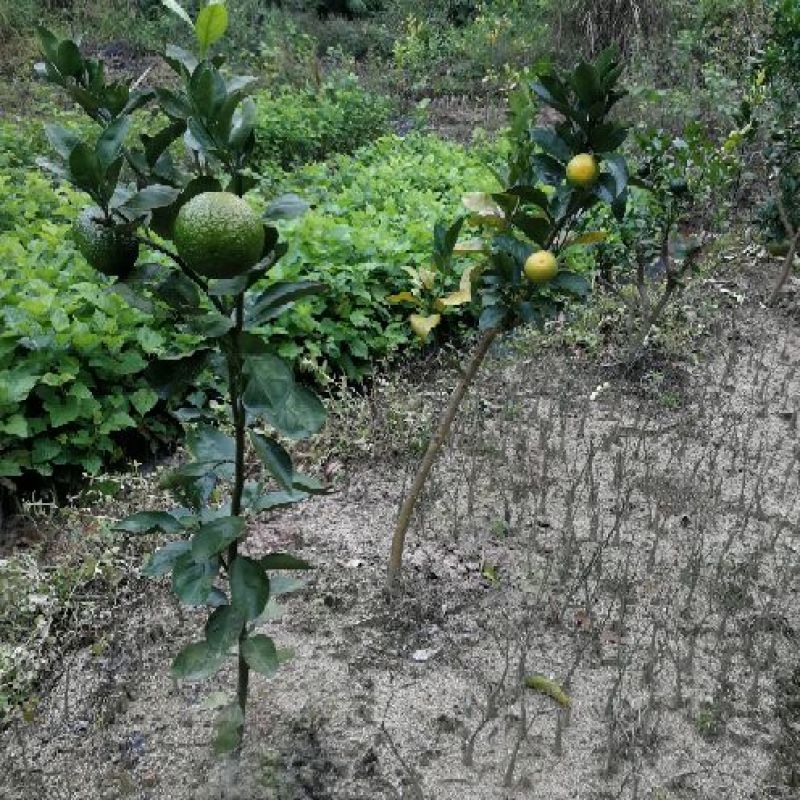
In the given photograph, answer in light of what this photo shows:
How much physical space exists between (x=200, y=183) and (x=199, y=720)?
138 cm

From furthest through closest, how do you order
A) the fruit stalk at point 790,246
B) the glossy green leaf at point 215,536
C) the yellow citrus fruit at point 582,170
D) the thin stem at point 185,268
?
the fruit stalk at point 790,246 → the yellow citrus fruit at point 582,170 → the glossy green leaf at point 215,536 → the thin stem at point 185,268

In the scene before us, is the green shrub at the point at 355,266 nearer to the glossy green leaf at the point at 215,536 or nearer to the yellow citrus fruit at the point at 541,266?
the yellow citrus fruit at the point at 541,266

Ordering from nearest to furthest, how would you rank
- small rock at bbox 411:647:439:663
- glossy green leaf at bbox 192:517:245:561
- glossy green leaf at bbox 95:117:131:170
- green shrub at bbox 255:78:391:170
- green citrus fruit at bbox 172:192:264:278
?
green citrus fruit at bbox 172:192:264:278 → glossy green leaf at bbox 95:117:131:170 → glossy green leaf at bbox 192:517:245:561 → small rock at bbox 411:647:439:663 → green shrub at bbox 255:78:391:170

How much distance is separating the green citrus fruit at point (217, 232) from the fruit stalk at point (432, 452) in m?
1.12

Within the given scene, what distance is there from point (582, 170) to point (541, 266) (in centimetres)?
22

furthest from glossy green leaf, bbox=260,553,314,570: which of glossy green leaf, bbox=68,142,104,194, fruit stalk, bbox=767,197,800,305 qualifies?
fruit stalk, bbox=767,197,800,305

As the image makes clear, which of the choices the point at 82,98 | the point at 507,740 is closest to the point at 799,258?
the point at 507,740

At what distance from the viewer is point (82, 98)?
4.42 ft

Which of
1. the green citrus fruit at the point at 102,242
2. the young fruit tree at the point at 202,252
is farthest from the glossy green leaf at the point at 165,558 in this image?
the green citrus fruit at the point at 102,242

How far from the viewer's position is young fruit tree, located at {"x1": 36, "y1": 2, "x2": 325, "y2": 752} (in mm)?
1261

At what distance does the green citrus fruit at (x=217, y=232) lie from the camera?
1181 millimetres

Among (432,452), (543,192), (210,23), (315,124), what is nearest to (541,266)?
(543,192)

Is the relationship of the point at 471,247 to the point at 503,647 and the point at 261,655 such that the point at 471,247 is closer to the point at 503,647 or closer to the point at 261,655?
the point at 503,647

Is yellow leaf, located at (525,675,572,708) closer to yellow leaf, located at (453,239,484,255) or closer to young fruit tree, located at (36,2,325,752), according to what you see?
young fruit tree, located at (36,2,325,752)
